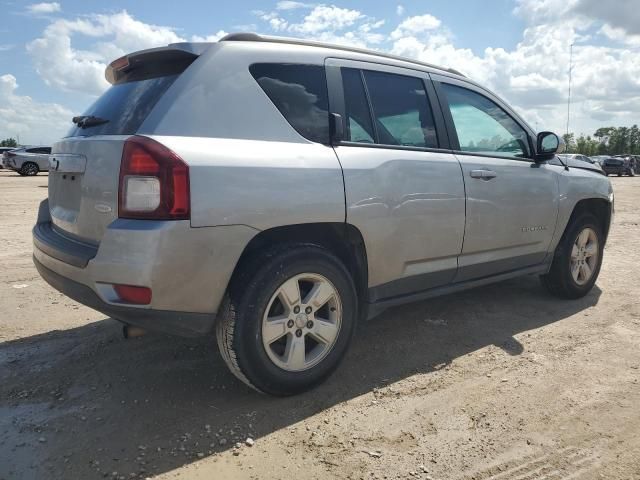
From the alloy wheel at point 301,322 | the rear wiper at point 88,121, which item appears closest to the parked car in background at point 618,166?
the alloy wheel at point 301,322

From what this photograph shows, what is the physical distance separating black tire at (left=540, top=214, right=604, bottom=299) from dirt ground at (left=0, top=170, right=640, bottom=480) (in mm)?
399

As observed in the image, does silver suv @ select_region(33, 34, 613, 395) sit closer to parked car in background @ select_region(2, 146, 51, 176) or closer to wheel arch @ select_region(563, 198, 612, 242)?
wheel arch @ select_region(563, 198, 612, 242)

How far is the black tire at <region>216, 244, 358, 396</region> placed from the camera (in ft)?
8.52

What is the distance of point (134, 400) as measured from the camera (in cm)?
287

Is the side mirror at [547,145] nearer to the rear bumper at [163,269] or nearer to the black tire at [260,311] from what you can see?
the black tire at [260,311]

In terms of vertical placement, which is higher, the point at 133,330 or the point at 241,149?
the point at 241,149

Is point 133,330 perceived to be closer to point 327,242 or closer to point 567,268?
point 327,242

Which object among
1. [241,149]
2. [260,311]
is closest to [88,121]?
[241,149]

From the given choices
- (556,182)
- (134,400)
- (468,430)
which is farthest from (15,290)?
(556,182)

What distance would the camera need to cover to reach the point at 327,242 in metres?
3.02

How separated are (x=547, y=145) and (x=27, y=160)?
2650 centimetres

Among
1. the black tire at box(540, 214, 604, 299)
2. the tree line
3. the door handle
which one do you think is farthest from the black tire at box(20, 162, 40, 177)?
the tree line

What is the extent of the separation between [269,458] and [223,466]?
0.68 feet

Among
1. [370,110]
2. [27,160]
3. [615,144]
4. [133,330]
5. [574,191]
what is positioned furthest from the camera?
[615,144]
